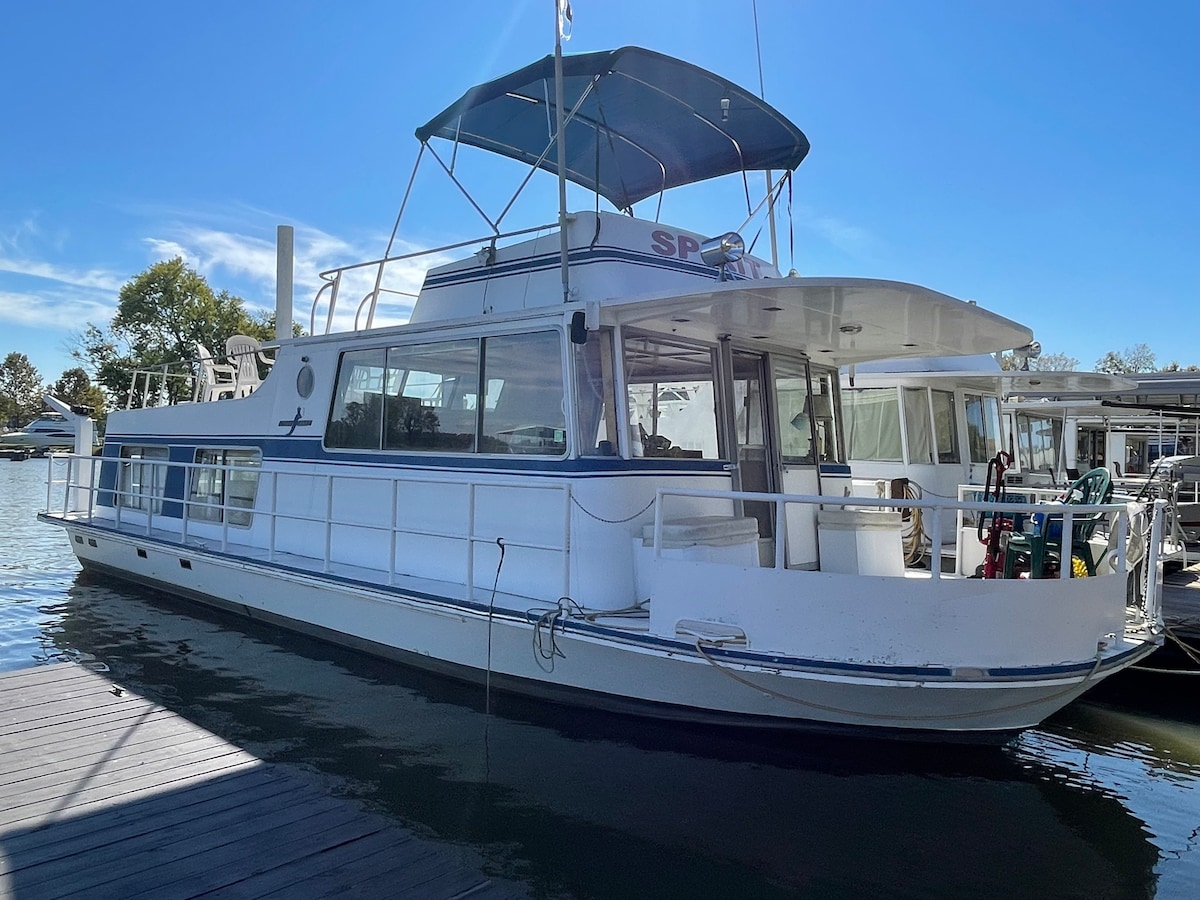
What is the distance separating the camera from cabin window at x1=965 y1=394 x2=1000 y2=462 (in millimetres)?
12203

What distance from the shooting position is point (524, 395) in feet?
20.7

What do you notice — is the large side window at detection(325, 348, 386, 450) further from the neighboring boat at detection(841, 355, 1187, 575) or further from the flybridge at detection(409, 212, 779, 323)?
the neighboring boat at detection(841, 355, 1187, 575)

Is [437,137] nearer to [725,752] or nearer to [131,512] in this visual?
[725,752]

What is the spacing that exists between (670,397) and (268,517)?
4.49 meters

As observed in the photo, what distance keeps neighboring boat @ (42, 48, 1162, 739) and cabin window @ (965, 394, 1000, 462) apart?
5280 mm

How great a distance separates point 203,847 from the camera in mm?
3939

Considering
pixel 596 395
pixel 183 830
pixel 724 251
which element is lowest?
pixel 183 830

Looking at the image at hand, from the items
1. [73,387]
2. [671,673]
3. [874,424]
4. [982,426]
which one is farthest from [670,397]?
[73,387]

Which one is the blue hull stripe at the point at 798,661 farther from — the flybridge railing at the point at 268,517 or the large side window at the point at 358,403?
the large side window at the point at 358,403

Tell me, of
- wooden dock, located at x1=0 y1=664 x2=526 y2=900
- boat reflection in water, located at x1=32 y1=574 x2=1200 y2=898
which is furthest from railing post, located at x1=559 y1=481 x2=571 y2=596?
wooden dock, located at x1=0 y1=664 x2=526 y2=900

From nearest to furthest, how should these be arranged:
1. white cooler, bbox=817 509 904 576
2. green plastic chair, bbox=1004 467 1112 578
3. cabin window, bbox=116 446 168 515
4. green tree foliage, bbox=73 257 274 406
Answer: green plastic chair, bbox=1004 467 1112 578
white cooler, bbox=817 509 904 576
cabin window, bbox=116 446 168 515
green tree foliage, bbox=73 257 274 406

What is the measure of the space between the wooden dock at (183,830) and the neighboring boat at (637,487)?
169 cm

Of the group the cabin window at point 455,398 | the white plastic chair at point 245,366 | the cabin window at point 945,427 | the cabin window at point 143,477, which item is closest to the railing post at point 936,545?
the cabin window at point 455,398

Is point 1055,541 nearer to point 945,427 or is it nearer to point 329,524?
point 329,524
